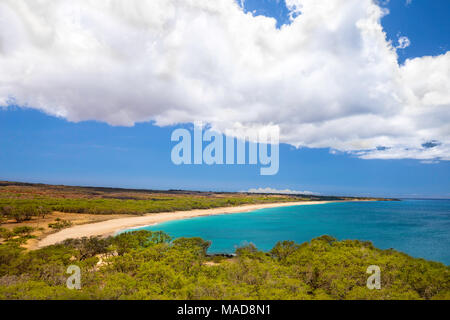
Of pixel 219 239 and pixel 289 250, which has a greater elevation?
pixel 289 250

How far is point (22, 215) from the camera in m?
43.8

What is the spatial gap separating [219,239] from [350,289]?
30.1 m

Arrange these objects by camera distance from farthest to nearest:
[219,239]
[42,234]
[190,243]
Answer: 1. [219,239]
2. [42,234]
3. [190,243]

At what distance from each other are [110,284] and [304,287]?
10.1m

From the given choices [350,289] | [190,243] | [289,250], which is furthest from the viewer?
[190,243]

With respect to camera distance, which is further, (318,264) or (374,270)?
(318,264)

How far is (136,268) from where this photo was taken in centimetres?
1587

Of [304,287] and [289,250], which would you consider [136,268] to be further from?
[289,250]

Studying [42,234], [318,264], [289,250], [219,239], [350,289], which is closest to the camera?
[350,289]

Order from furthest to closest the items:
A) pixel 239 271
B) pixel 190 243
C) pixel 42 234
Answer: pixel 42 234
pixel 190 243
pixel 239 271
